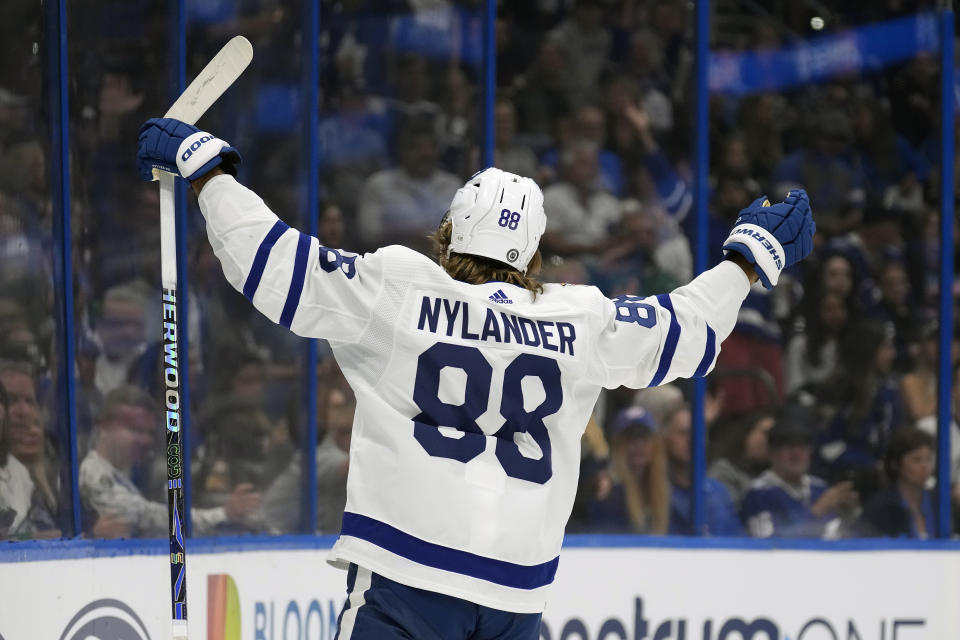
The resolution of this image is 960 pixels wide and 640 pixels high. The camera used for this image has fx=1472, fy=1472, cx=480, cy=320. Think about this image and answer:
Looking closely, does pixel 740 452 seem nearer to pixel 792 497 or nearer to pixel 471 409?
pixel 792 497

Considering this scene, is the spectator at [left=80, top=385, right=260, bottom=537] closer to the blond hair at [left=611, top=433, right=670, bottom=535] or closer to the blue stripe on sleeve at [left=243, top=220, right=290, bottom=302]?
the blue stripe on sleeve at [left=243, top=220, right=290, bottom=302]

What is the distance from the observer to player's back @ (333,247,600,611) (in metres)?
2.38

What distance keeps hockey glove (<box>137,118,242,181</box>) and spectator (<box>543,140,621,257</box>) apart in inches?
90.3

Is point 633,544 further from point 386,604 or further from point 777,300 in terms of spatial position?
point 386,604

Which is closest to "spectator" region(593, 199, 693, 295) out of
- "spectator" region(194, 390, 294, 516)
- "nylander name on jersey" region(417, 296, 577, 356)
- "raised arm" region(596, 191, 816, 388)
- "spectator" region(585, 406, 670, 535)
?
"spectator" region(585, 406, 670, 535)

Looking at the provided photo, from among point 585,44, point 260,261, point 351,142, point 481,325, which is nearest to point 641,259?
point 585,44

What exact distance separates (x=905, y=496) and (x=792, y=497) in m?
0.43


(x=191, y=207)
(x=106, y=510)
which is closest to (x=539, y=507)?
(x=106, y=510)

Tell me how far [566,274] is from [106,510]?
6.01 feet

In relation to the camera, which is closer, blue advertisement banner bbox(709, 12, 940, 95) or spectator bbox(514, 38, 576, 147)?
spectator bbox(514, 38, 576, 147)

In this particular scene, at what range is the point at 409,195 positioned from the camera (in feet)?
14.7

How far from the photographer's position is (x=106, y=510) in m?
3.51

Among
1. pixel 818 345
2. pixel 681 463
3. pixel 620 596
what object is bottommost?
pixel 620 596

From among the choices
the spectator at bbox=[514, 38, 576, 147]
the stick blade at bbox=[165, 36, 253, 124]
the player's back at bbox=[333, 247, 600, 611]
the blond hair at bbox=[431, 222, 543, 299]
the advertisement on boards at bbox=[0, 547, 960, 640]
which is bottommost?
the advertisement on boards at bbox=[0, 547, 960, 640]
